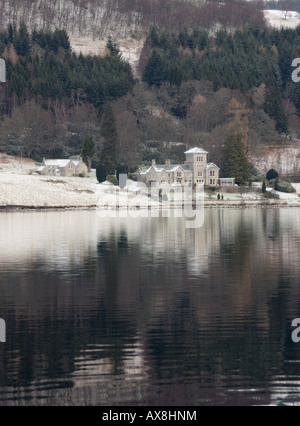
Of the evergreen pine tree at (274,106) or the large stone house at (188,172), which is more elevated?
the evergreen pine tree at (274,106)

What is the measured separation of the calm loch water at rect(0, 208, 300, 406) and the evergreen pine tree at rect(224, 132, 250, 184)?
238 ft

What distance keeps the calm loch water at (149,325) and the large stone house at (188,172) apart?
71.7 metres

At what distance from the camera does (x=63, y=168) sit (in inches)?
4577

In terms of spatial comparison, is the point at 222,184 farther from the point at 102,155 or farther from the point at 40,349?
the point at 40,349

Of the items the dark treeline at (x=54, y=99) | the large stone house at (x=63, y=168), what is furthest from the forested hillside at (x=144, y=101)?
the large stone house at (x=63, y=168)

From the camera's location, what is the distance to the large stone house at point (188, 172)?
11806cm

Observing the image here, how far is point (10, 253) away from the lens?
4397cm

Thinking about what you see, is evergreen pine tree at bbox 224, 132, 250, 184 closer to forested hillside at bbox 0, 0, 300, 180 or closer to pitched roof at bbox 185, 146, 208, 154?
pitched roof at bbox 185, 146, 208, 154

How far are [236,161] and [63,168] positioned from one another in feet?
88.2

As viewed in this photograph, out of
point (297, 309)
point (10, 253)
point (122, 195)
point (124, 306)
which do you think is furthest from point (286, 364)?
point (122, 195)

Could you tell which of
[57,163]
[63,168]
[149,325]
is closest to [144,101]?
[57,163]

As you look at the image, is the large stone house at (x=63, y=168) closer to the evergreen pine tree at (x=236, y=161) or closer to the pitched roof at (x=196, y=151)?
the pitched roof at (x=196, y=151)

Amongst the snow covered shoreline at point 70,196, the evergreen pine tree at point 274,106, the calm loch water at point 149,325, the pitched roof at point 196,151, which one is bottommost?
the snow covered shoreline at point 70,196

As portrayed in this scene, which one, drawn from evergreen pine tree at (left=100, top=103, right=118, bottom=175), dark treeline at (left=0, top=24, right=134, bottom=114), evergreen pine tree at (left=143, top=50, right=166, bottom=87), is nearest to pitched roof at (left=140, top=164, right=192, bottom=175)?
evergreen pine tree at (left=100, top=103, right=118, bottom=175)
